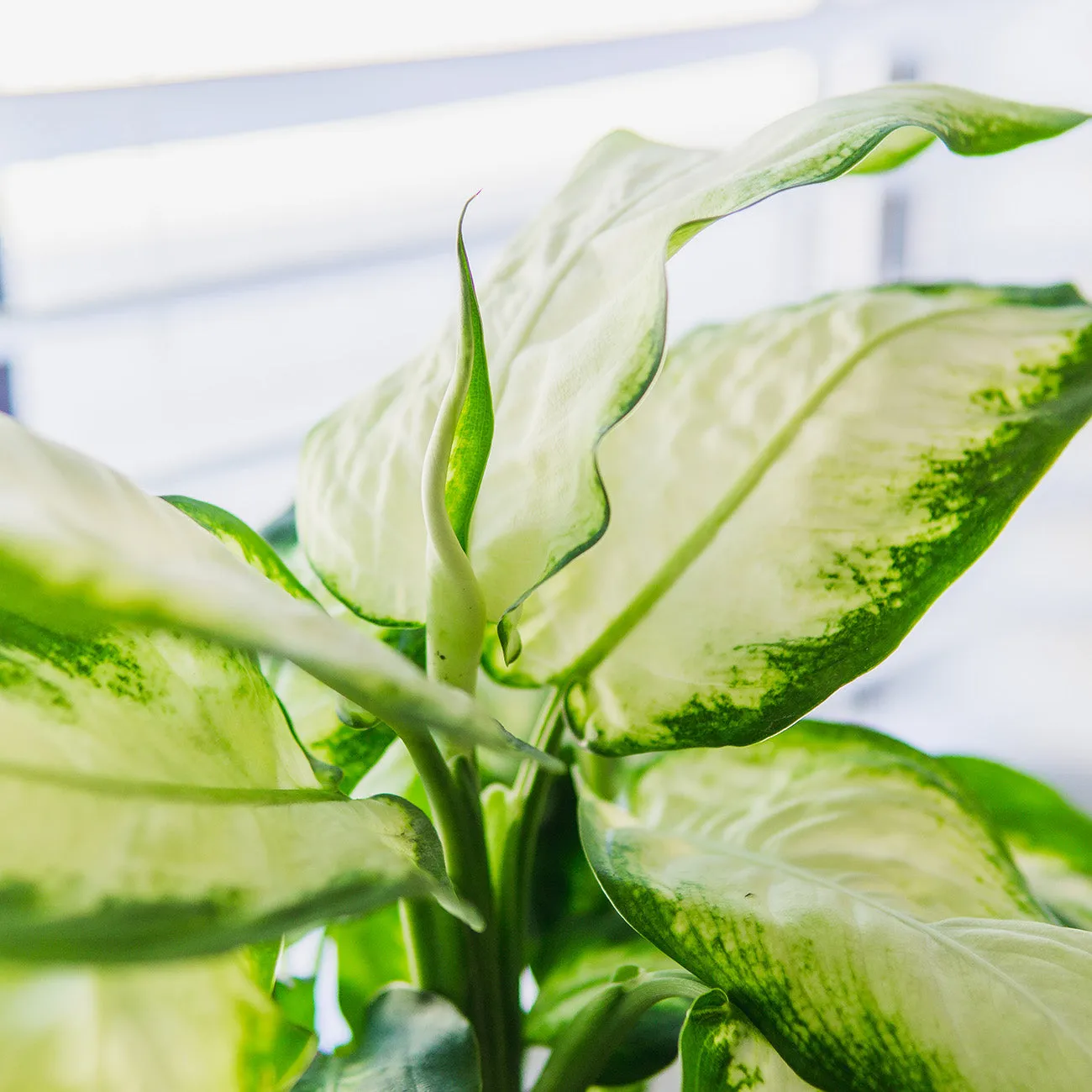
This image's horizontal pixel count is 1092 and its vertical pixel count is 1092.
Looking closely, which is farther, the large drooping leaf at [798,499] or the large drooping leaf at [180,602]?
the large drooping leaf at [798,499]

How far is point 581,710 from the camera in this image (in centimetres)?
22

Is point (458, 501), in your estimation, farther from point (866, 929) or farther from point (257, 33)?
point (257, 33)

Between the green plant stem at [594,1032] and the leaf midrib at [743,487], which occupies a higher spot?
the leaf midrib at [743,487]

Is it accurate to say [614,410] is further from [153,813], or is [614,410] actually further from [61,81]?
[61,81]

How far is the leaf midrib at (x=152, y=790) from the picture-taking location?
0.13 m

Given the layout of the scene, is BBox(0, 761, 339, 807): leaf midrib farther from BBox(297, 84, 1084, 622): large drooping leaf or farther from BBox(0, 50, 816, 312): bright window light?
BBox(0, 50, 816, 312): bright window light

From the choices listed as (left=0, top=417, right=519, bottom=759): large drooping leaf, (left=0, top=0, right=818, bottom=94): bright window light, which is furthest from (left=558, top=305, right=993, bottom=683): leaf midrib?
(left=0, top=0, right=818, bottom=94): bright window light

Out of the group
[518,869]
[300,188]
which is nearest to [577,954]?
[518,869]

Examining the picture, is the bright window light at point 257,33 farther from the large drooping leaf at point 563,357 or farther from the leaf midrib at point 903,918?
the leaf midrib at point 903,918

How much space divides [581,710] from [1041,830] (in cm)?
15

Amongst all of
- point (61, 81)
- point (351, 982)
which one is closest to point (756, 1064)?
point (351, 982)

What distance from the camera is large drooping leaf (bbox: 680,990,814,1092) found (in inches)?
6.8

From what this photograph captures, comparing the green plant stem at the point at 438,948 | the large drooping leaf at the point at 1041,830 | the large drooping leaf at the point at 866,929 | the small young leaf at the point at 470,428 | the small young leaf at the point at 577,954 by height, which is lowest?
the small young leaf at the point at 577,954

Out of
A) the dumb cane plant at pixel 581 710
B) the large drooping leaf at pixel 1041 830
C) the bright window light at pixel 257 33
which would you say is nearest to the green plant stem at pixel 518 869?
the dumb cane plant at pixel 581 710
